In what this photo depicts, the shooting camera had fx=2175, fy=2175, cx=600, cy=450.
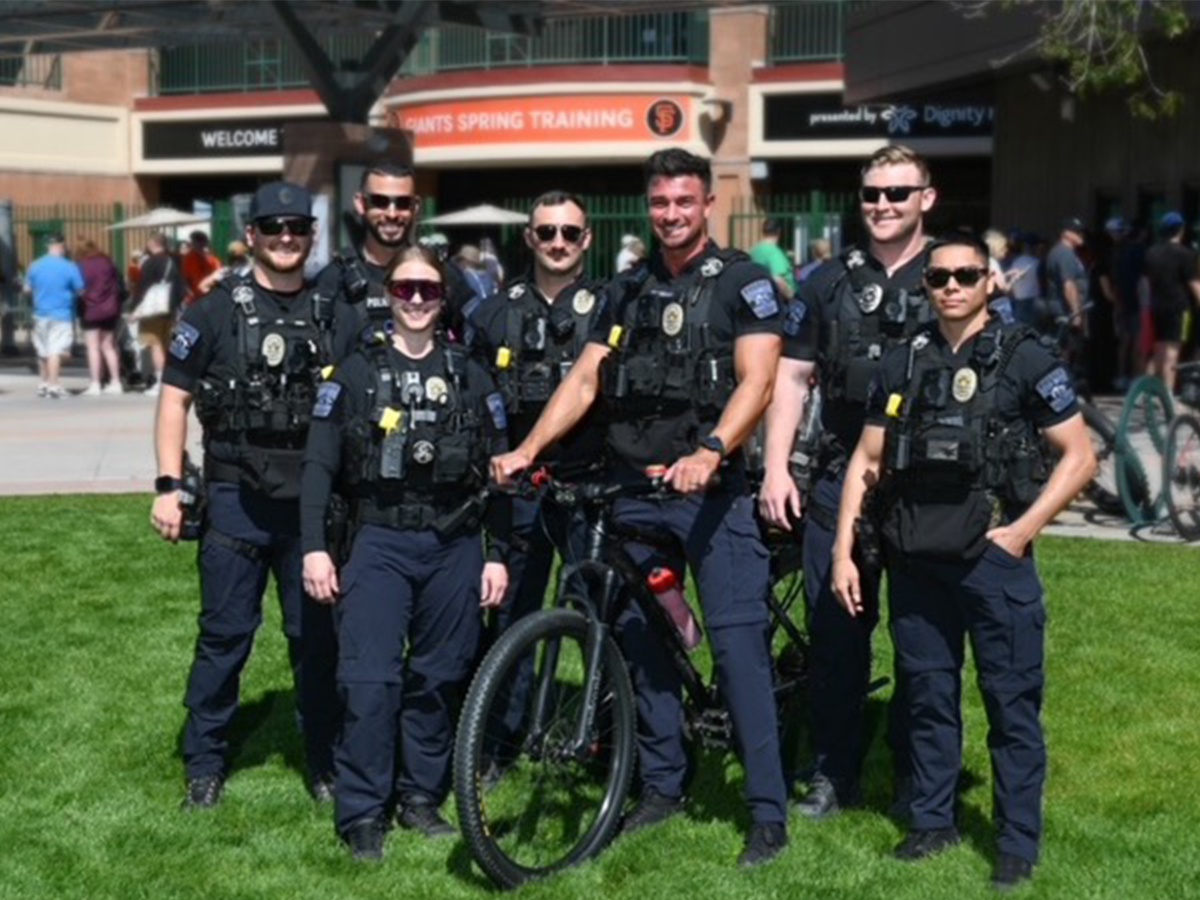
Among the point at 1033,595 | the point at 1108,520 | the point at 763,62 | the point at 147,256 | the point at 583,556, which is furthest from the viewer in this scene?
the point at 763,62

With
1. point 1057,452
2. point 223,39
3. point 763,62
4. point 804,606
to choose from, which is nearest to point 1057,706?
point 804,606

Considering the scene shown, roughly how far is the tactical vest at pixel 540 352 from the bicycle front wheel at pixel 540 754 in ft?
3.59

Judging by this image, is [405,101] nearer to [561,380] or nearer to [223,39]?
[223,39]

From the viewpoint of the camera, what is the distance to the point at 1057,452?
6043 millimetres

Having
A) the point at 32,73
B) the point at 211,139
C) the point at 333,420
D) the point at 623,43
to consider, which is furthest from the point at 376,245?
the point at 32,73

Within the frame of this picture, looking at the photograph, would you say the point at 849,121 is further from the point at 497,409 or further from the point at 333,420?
the point at 333,420

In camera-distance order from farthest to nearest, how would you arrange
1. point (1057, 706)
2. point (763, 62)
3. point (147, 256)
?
1. point (763, 62)
2. point (147, 256)
3. point (1057, 706)

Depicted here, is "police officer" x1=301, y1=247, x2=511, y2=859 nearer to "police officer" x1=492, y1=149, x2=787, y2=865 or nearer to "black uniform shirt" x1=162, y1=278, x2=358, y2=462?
"police officer" x1=492, y1=149, x2=787, y2=865

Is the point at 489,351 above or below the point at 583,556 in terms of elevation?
above

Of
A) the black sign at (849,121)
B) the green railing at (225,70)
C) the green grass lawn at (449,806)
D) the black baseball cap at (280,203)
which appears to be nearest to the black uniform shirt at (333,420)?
the black baseball cap at (280,203)

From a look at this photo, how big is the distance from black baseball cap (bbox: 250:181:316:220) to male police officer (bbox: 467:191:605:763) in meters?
0.78

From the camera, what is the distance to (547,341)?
274 inches

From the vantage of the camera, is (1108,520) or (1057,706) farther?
(1108,520)

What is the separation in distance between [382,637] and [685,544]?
0.92 m
